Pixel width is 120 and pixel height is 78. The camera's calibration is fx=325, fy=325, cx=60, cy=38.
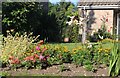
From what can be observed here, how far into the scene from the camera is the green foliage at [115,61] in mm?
8102

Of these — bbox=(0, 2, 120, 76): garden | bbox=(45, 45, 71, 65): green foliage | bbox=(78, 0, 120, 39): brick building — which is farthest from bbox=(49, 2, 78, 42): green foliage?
bbox=(45, 45, 71, 65): green foliage

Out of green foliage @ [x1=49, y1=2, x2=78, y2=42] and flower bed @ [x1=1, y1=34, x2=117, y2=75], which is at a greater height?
green foliage @ [x1=49, y1=2, x2=78, y2=42]

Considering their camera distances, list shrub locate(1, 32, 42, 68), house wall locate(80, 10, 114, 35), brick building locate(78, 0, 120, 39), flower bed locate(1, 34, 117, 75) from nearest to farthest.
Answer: flower bed locate(1, 34, 117, 75) < shrub locate(1, 32, 42, 68) < brick building locate(78, 0, 120, 39) < house wall locate(80, 10, 114, 35)

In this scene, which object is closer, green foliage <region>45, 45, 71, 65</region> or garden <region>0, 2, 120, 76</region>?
garden <region>0, 2, 120, 76</region>

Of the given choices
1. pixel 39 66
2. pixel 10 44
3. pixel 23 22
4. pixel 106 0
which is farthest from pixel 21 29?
pixel 39 66

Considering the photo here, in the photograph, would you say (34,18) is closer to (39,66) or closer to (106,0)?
(106,0)

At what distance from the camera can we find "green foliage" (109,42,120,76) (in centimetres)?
810

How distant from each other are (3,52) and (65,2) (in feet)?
69.4

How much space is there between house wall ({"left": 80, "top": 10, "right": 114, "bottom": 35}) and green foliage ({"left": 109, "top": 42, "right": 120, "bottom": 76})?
12706mm

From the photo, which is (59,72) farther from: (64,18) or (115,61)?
(64,18)

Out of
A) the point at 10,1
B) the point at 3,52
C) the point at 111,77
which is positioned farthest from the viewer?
the point at 10,1

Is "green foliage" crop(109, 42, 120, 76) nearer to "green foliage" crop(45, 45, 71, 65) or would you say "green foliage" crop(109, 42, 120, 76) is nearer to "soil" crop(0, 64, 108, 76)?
"soil" crop(0, 64, 108, 76)

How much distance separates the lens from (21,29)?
18703 mm

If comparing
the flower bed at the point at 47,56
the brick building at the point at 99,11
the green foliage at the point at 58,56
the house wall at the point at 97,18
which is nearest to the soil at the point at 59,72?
the flower bed at the point at 47,56
